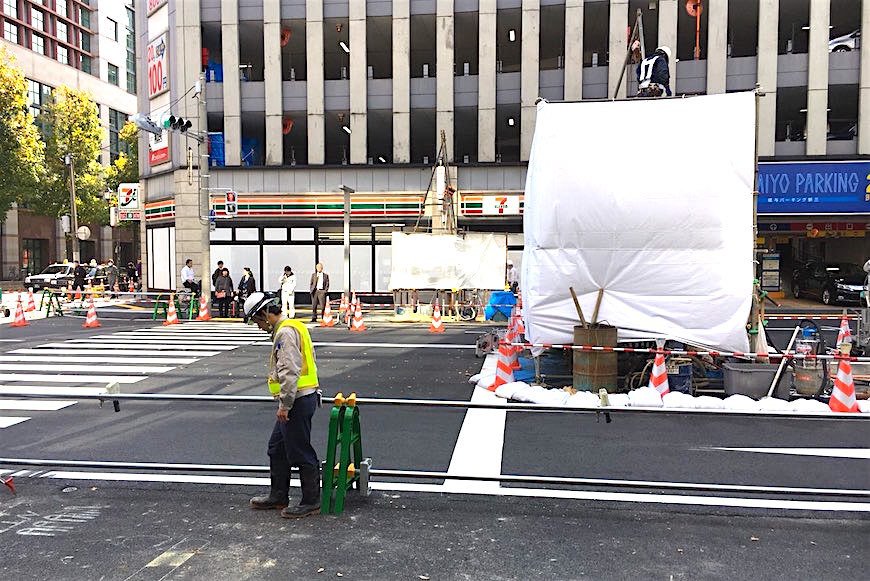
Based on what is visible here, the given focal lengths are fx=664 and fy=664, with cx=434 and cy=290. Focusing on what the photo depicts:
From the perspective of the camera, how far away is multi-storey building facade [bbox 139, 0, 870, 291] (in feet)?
85.4

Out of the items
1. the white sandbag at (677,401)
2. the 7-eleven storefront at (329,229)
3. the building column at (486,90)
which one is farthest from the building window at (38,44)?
the white sandbag at (677,401)

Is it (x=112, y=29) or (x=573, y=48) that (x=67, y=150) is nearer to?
(x=112, y=29)

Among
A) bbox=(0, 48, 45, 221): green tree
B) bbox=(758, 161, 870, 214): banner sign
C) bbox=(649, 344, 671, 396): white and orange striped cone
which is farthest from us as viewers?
bbox=(0, 48, 45, 221): green tree

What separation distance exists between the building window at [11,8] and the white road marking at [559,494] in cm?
5697

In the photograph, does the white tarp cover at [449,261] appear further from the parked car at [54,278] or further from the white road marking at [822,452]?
the parked car at [54,278]

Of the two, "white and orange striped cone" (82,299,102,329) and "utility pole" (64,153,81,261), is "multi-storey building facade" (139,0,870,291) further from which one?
"utility pole" (64,153,81,261)

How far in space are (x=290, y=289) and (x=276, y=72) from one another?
1153 centimetres

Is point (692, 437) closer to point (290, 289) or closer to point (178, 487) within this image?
point (178, 487)

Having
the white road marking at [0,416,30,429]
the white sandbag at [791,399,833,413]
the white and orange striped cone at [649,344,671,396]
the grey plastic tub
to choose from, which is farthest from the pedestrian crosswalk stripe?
the white sandbag at [791,399,833,413]

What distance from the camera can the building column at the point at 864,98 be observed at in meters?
25.6

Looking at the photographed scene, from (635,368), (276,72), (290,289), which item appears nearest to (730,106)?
(635,368)

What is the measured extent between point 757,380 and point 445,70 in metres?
20.7

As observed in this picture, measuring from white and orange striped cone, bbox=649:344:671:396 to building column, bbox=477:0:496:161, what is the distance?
732 inches

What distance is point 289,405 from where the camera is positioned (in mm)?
5062
